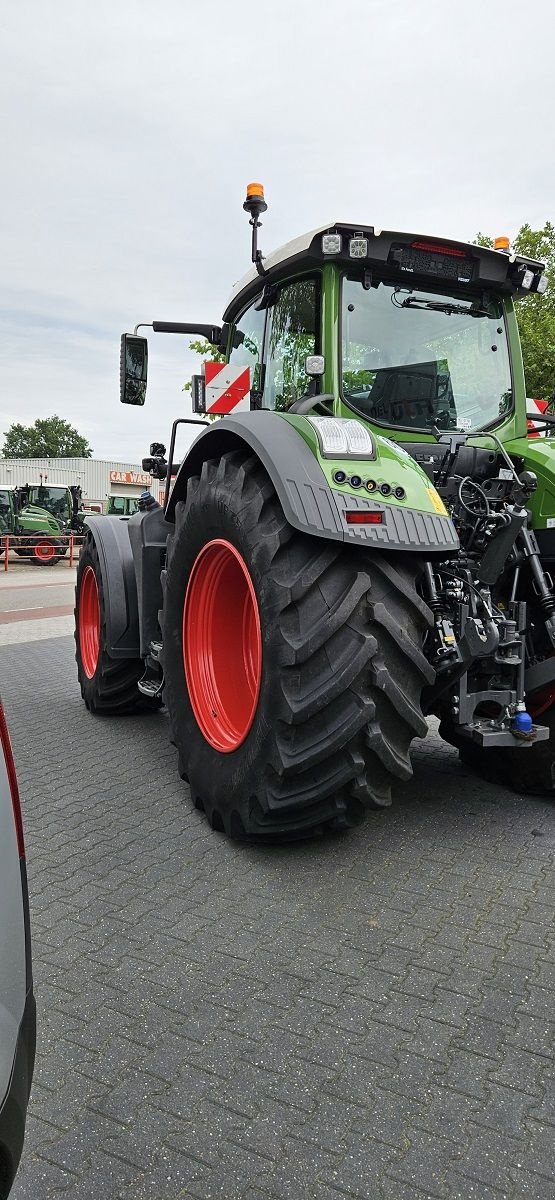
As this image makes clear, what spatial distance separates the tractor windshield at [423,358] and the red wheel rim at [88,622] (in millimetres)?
2932

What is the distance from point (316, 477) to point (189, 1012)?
1.71m

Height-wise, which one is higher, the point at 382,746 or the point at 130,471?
the point at 130,471

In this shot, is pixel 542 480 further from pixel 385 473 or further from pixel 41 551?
pixel 41 551

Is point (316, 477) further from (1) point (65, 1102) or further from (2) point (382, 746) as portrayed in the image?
(1) point (65, 1102)

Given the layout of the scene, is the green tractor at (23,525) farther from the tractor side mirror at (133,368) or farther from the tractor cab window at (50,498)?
the tractor side mirror at (133,368)

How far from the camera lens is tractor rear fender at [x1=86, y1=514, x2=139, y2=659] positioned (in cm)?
500

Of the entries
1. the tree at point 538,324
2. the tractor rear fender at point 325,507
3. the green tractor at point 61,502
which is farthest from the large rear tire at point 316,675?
the green tractor at point 61,502

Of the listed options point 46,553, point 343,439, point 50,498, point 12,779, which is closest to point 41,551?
point 46,553

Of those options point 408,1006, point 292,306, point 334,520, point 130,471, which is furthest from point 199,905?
point 130,471

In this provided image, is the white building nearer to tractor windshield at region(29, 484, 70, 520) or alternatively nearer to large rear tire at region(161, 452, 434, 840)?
tractor windshield at region(29, 484, 70, 520)

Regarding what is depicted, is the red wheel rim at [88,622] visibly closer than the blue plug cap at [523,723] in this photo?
No

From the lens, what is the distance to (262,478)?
3.06 meters

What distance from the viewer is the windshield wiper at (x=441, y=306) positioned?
3.61m

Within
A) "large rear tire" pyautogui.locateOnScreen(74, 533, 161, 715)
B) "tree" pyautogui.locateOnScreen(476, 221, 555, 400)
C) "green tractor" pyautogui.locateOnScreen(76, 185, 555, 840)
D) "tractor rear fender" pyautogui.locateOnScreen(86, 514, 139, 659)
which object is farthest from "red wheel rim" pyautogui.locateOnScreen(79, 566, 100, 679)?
"tree" pyautogui.locateOnScreen(476, 221, 555, 400)
